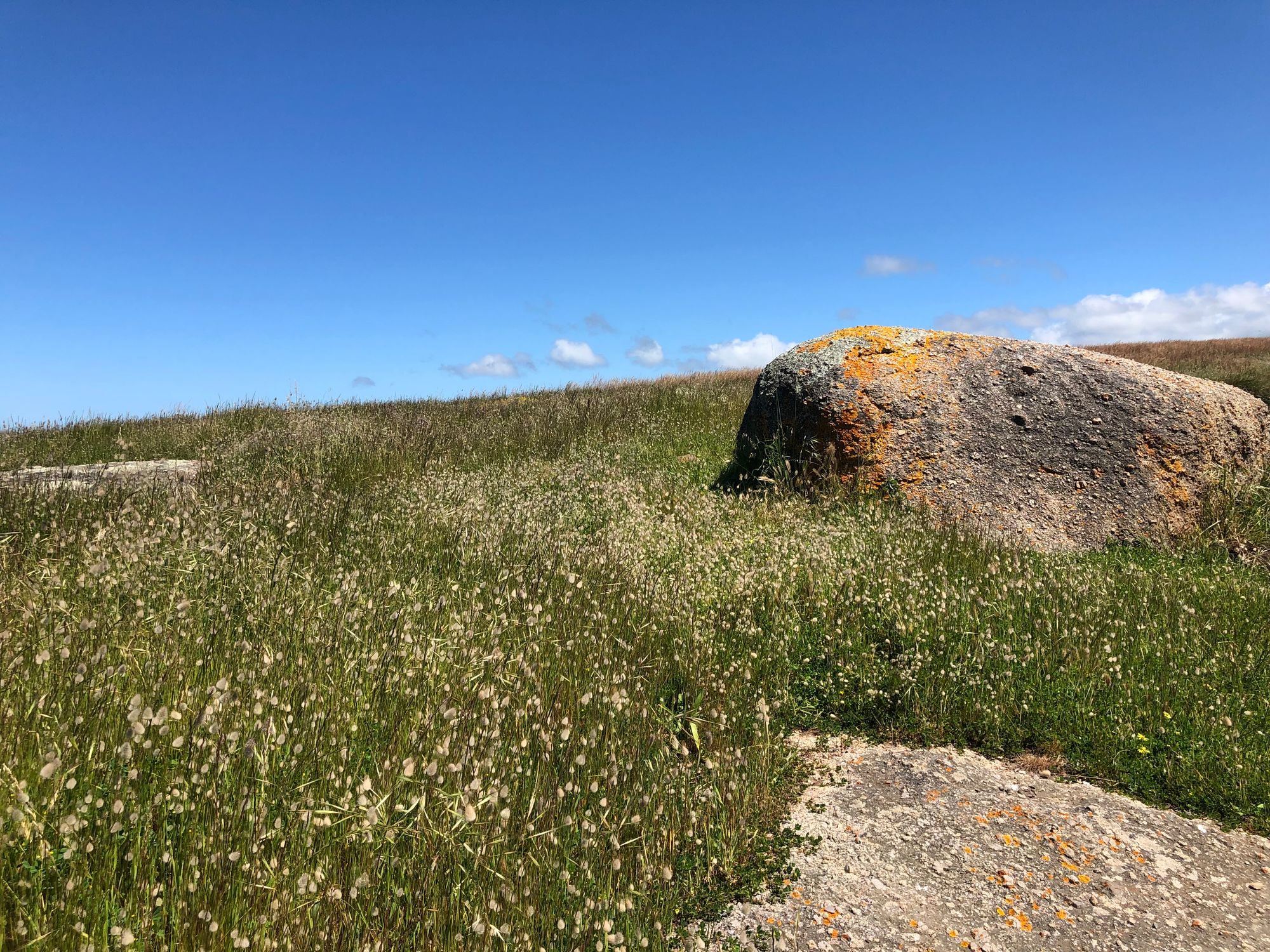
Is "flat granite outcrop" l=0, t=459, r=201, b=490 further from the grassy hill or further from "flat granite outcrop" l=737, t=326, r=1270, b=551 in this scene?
"flat granite outcrop" l=737, t=326, r=1270, b=551

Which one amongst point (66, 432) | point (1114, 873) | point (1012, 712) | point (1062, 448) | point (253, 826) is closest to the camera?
point (253, 826)

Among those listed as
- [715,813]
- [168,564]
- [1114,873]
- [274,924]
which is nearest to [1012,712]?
[1114,873]

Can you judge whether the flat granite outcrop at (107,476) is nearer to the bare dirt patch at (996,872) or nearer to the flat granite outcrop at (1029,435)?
the bare dirt patch at (996,872)

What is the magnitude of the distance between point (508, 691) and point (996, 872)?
2.46 meters

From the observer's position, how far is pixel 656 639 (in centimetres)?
480

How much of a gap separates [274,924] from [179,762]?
69 cm

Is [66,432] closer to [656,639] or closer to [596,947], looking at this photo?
[656,639]

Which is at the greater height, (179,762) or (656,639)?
(179,762)

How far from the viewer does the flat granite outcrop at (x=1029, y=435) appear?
27.3 ft

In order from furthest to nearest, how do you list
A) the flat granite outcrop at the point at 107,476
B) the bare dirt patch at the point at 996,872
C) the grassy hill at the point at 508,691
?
1. the flat granite outcrop at the point at 107,476
2. the bare dirt patch at the point at 996,872
3. the grassy hill at the point at 508,691

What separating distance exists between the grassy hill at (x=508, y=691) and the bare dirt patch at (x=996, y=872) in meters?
0.25

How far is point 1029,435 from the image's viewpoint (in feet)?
28.5

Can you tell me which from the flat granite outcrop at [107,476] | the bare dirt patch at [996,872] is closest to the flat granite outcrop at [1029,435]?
the bare dirt patch at [996,872]

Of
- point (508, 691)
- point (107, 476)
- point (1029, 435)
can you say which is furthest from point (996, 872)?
point (107, 476)
